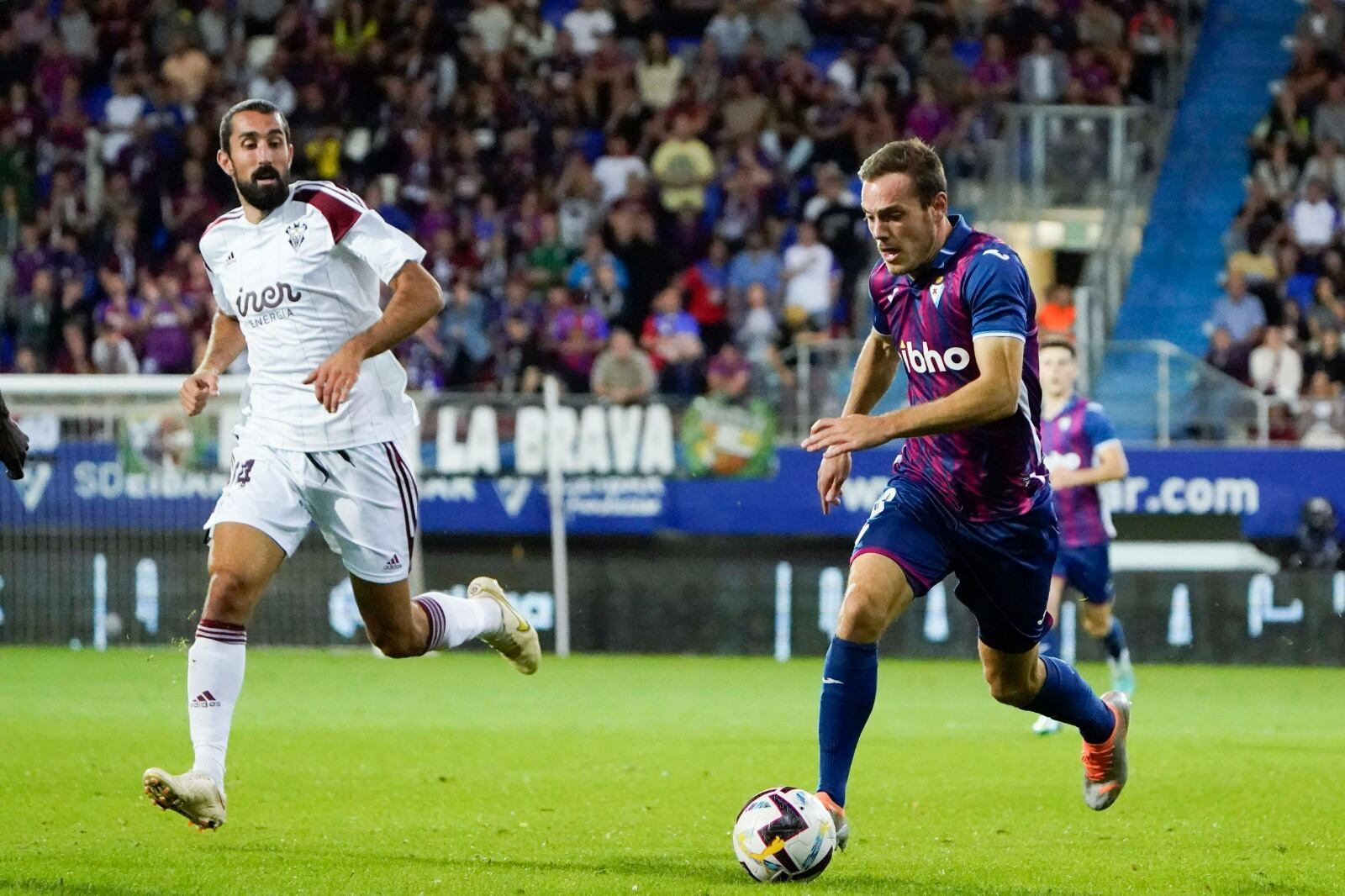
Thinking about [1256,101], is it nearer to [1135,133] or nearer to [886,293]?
[1135,133]

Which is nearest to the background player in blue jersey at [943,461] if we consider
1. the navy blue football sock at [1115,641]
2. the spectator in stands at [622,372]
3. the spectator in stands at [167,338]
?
the navy blue football sock at [1115,641]

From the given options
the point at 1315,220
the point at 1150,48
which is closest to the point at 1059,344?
the point at 1315,220

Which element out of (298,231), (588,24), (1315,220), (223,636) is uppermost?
(588,24)

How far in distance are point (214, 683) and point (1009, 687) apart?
2.63 m

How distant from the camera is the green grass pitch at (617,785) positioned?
6.15m

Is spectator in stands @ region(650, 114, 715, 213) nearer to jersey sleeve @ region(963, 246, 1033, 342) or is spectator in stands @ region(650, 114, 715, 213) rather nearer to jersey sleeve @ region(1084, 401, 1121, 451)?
jersey sleeve @ region(1084, 401, 1121, 451)

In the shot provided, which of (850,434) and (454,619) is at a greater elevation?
(850,434)

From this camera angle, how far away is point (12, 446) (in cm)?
668

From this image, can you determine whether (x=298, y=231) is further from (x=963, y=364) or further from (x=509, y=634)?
(x=963, y=364)

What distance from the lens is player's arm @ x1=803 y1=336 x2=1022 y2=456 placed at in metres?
5.72

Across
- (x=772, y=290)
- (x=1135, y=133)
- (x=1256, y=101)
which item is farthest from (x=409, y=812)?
(x=1256, y=101)

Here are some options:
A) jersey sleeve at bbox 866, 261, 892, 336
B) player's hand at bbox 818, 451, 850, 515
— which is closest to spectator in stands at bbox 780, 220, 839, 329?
jersey sleeve at bbox 866, 261, 892, 336

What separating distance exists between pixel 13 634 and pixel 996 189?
31.0ft

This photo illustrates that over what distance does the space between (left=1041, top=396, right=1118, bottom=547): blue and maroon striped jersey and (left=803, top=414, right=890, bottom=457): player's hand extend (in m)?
5.74
